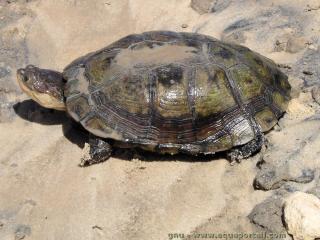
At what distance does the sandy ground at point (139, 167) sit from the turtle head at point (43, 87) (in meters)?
0.29

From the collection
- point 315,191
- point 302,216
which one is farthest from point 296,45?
point 302,216

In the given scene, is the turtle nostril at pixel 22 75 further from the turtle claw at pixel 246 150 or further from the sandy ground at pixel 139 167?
the turtle claw at pixel 246 150

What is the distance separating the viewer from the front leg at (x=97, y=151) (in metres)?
4.73

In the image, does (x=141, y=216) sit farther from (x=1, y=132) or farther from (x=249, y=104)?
(x=1, y=132)

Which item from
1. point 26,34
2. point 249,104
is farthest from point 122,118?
point 26,34

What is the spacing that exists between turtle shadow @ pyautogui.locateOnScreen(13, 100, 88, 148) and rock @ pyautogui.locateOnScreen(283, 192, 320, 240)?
7.28 ft

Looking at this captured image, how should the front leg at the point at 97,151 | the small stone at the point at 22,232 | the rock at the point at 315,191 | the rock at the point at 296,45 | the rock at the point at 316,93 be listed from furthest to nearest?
the rock at the point at 296,45, the rock at the point at 316,93, the front leg at the point at 97,151, the small stone at the point at 22,232, the rock at the point at 315,191

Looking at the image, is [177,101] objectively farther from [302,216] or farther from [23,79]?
[23,79]

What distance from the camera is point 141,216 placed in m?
4.34

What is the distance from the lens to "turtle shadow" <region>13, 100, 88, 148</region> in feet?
16.9

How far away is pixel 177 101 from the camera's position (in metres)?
4.61

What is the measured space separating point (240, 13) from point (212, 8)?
396 millimetres

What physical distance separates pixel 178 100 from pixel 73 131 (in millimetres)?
1301

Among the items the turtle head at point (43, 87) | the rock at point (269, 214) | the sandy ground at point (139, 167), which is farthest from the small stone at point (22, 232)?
the rock at point (269, 214)
